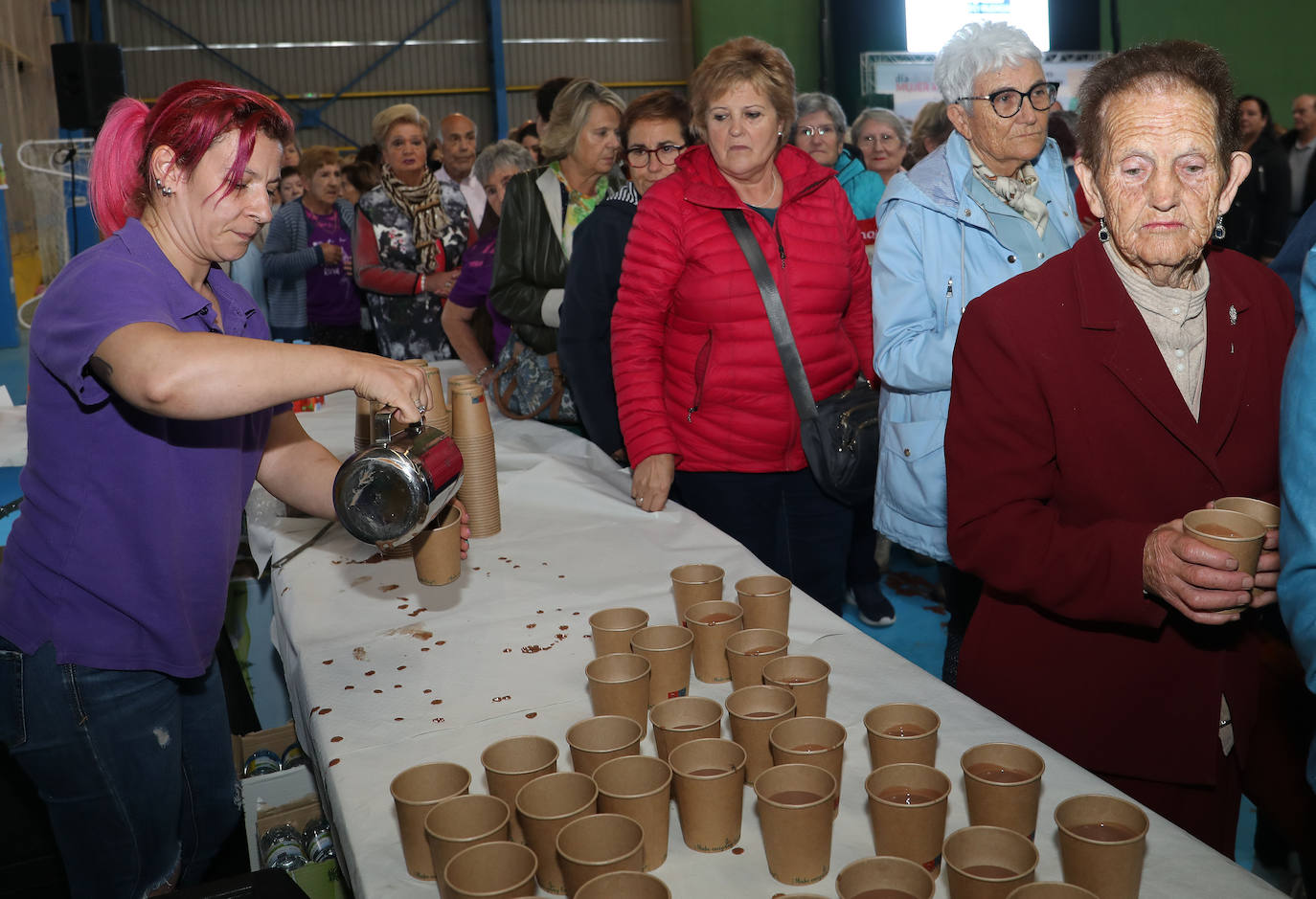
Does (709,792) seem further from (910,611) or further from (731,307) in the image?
(910,611)

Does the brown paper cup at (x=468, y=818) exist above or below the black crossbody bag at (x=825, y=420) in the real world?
below

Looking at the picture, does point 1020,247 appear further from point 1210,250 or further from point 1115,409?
point 1115,409

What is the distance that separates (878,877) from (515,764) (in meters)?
0.42

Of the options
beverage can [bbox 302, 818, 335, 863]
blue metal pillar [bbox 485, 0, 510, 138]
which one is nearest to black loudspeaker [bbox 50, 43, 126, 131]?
beverage can [bbox 302, 818, 335, 863]

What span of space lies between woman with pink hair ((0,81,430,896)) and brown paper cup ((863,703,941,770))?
2.23 feet

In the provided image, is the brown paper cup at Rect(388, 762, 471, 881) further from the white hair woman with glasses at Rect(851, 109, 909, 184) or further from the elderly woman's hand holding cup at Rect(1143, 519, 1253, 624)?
the white hair woman with glasses at Rect(851, 109, 909, 184)

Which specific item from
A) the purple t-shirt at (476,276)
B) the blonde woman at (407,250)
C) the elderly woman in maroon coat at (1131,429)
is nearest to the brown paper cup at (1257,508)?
the elderly woman in maroon coat at (1131,429)

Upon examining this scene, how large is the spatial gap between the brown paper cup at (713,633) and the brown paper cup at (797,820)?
37 centimetres

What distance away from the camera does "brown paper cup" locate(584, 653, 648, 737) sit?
4.34 feet

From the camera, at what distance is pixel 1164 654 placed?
143 cm

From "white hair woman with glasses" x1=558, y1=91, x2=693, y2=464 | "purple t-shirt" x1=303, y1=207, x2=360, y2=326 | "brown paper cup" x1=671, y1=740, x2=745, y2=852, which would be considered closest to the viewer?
"brown paper cup" x1=671, y1=740, x2=745, y2=852

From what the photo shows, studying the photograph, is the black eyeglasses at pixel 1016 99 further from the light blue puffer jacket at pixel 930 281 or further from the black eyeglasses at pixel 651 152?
the black eyeglasses at pixel 651 152

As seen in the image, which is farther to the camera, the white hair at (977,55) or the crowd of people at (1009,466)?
the white hair at (977,55)

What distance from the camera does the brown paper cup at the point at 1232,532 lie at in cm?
117
